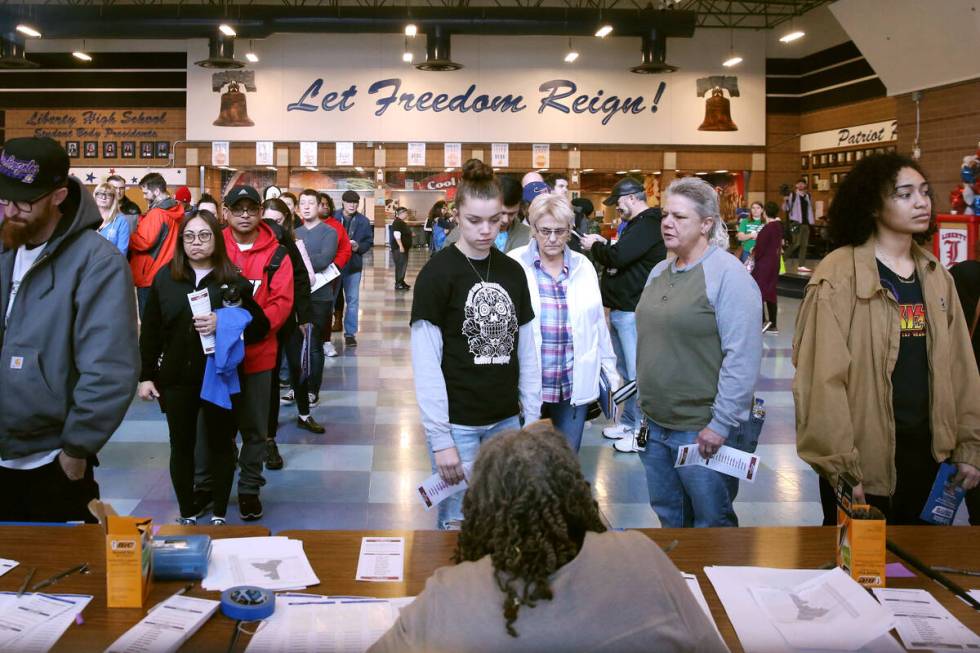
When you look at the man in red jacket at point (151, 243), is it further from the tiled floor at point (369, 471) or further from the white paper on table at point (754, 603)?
the white paper on table at point (754, 603)

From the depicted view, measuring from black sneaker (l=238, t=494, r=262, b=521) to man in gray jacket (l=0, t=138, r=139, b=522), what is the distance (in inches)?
67.1

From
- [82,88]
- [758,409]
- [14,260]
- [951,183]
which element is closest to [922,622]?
[758,409]

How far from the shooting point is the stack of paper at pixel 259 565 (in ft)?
6.40

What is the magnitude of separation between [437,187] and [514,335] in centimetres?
2052

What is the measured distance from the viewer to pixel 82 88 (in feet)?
75.3

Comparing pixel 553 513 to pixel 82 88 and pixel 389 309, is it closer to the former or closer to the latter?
pixel 389 309

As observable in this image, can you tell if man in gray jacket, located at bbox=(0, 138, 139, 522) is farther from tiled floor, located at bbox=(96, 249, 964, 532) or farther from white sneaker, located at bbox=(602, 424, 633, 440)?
white sneaker, located at bbox=(602, 424, 633, 440)

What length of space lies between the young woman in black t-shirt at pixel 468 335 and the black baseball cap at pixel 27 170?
43.6 inches

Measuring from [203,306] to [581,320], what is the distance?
1600mm

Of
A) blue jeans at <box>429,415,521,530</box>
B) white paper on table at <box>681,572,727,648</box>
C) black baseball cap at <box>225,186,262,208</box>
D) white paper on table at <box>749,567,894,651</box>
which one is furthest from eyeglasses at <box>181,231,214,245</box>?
white paper on table at <box>749,567,894,651</box>

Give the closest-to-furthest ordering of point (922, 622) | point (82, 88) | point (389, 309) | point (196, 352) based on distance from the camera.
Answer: point (922, 622)
point (196, 352)
point (389, 309)
point (82, 88)

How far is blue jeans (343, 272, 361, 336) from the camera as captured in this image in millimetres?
9367

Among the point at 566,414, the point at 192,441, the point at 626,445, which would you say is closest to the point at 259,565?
the point at 566,414

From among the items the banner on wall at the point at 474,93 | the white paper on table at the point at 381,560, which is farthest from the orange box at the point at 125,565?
the banner on wall at the point at 474,93
